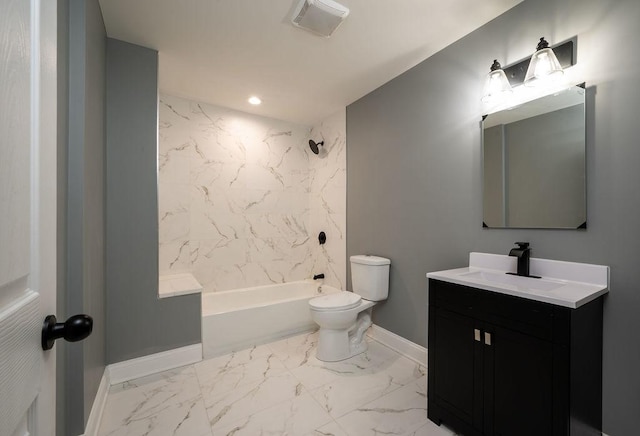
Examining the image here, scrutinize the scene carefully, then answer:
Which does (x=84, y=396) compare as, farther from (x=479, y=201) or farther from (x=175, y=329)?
(x=479, y=201)

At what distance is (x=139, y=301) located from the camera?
82.7 inches

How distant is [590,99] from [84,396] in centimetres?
295

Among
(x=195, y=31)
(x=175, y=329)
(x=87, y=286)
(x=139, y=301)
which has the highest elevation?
(x=195, y=31)

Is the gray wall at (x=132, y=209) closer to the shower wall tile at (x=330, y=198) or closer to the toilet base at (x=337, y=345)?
the toilet base at (x=337, y=345)

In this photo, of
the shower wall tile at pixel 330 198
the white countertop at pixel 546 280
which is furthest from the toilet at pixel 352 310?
the white countertop at pixel 546 280

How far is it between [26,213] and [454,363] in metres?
1.82

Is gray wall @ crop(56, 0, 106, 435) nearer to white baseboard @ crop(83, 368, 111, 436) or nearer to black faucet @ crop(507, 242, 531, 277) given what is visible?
white baseboard @ crop(83, 368, 111, 436)

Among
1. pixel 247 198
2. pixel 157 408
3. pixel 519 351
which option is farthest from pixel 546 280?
pixel 247 198

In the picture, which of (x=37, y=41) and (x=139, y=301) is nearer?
(x=37, y=41)

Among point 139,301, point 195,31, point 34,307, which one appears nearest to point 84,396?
point 139,301

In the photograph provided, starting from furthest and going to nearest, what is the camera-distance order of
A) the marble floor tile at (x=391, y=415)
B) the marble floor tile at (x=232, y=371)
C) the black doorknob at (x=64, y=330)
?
1. the marble floor tile at (x=232, y=371)
2. the marble floor tile at (x=391, y=415)
3. the black doorknob at (x=64, y=330)

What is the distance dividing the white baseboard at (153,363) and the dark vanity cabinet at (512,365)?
5.97 feet

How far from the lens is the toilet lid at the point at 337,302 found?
230 centimetres

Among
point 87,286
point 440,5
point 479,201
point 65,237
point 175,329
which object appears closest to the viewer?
point 65,237
